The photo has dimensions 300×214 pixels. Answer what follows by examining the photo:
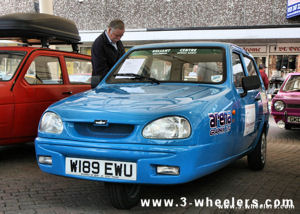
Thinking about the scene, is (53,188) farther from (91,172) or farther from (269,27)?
(269,27)

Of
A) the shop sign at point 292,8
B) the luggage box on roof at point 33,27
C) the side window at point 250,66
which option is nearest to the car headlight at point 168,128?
the side window at point 250,66

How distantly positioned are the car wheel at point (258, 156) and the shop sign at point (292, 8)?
13731mm

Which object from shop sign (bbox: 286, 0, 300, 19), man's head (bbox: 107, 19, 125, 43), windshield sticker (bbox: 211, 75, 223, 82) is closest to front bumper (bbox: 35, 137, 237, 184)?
windshield sticker (bbox: 211, 75, 223, 82)

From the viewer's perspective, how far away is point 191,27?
1839 cm

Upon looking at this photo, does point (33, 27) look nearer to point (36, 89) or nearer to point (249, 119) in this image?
point (36, 89)

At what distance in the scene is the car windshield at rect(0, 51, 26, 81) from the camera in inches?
199

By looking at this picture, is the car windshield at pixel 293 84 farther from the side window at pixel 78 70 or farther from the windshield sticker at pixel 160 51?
the windshield sticker at pixel 160 51

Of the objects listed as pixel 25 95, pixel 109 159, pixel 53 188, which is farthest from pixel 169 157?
pixel 25 95

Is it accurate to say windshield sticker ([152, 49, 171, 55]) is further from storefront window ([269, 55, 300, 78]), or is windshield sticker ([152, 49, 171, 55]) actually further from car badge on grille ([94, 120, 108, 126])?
storefront window ([269, 55, 300, 78])

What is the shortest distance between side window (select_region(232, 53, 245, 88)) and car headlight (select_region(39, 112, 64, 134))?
198 centimetres

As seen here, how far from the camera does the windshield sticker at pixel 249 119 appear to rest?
4062 mm

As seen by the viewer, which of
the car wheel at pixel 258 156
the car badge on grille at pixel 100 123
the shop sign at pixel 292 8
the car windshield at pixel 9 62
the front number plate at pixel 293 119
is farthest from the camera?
the shop sign at pixel 292 8

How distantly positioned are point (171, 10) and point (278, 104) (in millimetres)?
11957

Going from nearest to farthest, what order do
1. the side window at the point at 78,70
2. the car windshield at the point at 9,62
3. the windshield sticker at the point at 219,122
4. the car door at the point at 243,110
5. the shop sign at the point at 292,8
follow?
the windshield sticker at the point at 219,122 < the car door at the point at 243,110 < the car windshield at the point at 9,62 < the side window at the point at 78,70 < the shop sign at the point at 292,8
